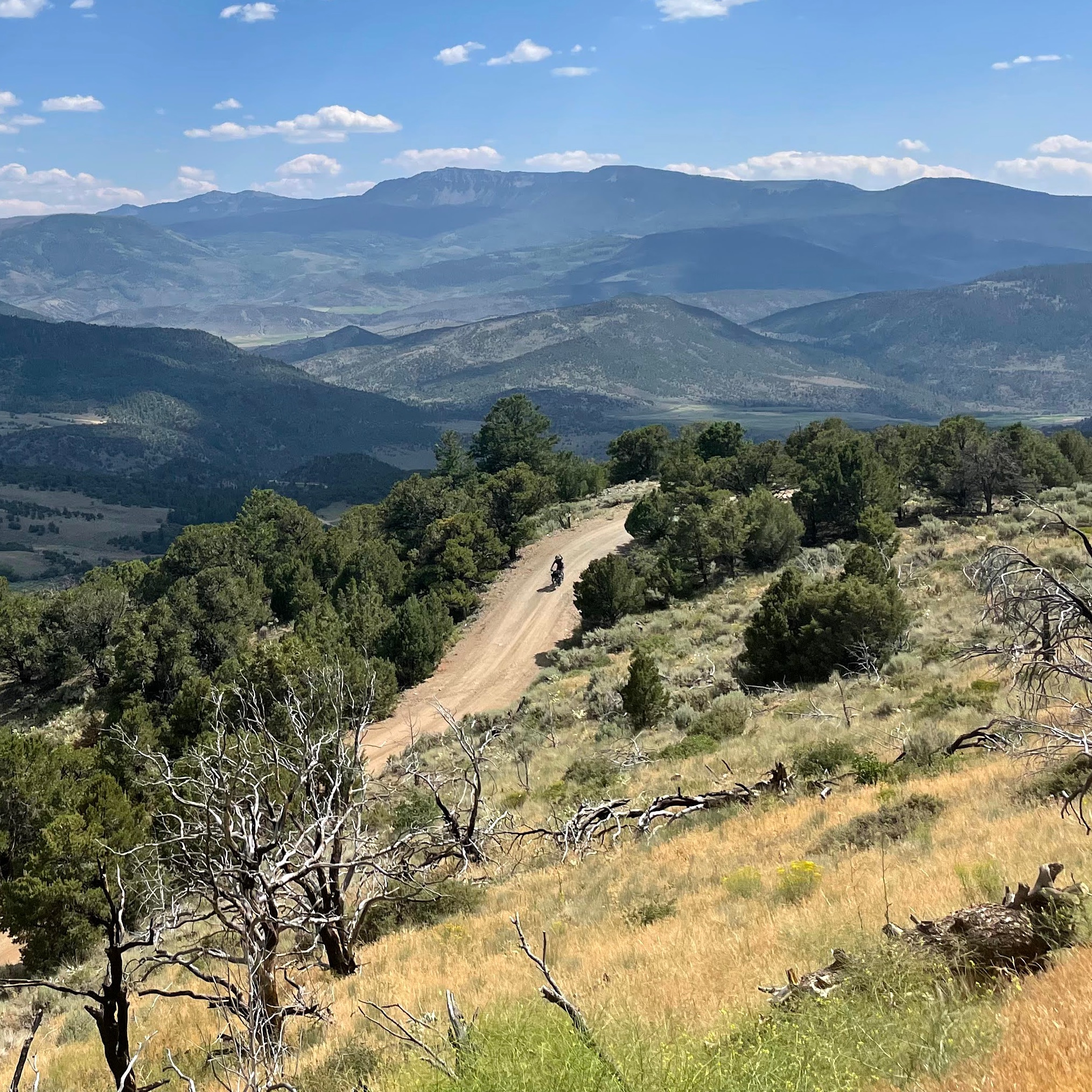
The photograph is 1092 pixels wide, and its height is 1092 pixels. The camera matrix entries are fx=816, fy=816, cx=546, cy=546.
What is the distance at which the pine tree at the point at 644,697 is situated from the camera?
2391 cm

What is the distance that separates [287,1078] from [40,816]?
2162 cm

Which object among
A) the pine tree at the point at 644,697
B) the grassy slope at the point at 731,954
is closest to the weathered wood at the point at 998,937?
the grassy slope at the point at 731,954

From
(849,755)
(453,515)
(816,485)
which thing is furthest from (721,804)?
(453,515)

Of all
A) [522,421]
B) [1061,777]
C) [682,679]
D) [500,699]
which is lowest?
[500,699]

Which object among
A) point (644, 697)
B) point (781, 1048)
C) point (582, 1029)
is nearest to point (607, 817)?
point (582, 1029)

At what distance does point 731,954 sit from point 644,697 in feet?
53.3

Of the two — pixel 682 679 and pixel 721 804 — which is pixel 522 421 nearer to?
pixel 682 679

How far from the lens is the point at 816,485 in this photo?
44.4 m

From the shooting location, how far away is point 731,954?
7723 millimetres

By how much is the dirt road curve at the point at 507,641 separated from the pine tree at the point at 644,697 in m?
8.24

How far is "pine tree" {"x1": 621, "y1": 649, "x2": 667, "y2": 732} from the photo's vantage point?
23.9 meters

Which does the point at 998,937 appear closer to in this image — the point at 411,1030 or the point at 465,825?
the point at 411,1030

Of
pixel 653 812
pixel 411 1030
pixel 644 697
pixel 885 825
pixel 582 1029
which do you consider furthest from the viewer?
pixel 644 697

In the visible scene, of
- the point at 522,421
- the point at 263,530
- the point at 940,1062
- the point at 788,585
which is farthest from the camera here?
the point at 522,421
